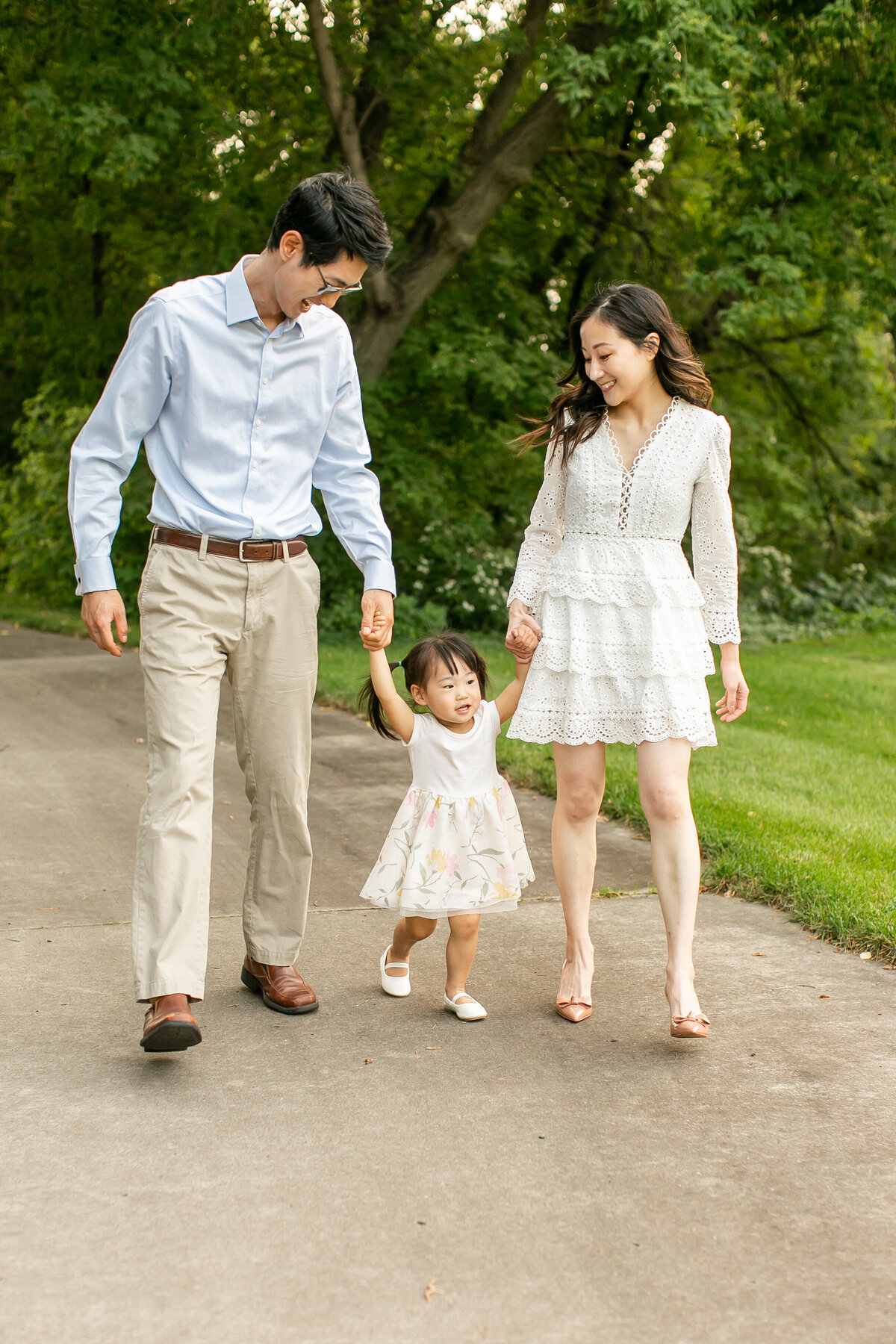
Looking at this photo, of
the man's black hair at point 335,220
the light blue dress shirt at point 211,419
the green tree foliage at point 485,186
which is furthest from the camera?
the green tree foliage at point 485,186

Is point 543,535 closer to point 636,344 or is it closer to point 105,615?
point 636,344

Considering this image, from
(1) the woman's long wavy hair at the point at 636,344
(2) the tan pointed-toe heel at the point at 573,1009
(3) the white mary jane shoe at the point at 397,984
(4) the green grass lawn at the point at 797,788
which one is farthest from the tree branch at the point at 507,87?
(2) the tan pointed-toe heel at the point at 573,1009

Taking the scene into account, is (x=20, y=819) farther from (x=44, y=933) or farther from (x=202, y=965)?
(x=202, y=965)

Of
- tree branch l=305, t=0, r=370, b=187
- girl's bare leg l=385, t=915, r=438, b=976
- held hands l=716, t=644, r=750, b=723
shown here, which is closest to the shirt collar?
held hands l=716, t=644, r=750, b=723

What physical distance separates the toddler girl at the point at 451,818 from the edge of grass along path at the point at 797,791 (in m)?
1.33

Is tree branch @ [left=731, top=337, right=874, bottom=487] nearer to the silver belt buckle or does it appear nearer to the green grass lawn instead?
the green grass lawn

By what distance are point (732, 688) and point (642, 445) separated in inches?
28.6

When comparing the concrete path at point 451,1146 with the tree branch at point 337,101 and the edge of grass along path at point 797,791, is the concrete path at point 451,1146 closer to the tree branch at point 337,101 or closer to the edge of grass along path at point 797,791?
the edge of grass along path at point 797,791

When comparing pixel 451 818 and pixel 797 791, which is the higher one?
pixel 451 818

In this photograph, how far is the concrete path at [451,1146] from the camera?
90.3 inches

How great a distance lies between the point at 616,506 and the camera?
12.0 feet

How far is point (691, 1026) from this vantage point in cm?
339

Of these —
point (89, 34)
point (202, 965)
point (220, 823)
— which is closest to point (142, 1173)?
point (202, 965)

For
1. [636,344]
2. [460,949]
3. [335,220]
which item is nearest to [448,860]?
[460,949]
